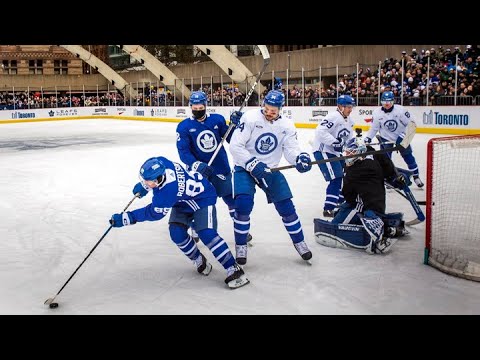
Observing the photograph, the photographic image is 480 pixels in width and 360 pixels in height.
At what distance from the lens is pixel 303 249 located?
3895mm

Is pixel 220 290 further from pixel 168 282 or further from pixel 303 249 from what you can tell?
pixel 303 249

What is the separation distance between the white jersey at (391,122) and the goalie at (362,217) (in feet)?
8.64

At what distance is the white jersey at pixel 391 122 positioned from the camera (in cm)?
687

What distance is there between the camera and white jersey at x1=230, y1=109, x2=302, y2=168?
3887 millimetres

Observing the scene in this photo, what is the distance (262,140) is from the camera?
394 centimetres

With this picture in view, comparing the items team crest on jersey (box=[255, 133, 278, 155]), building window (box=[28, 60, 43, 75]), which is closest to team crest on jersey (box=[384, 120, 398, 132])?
team crest on jersey (box=[255, 133, 278, 155])

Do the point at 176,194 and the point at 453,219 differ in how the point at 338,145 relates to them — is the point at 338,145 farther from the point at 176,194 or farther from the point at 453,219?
the point at 176,194

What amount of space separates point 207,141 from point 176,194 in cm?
119

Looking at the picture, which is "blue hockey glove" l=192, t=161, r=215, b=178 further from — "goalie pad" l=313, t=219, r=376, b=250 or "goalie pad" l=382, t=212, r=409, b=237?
"goalie pad" l=382, t=212, r=409, b=237

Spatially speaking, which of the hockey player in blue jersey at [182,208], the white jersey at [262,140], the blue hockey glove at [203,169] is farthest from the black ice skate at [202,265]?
the white jersey at [262,140]

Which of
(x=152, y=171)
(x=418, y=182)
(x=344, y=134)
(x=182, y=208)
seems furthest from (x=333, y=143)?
(x=152, y=171)

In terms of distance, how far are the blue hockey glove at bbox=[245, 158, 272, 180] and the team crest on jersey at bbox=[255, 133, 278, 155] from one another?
0.66ft

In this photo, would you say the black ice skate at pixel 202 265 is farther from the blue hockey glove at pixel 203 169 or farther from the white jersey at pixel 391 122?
the white jersey at pixel 391 122
